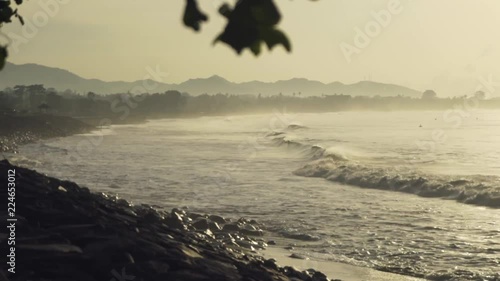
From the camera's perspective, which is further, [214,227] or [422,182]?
[422,182]

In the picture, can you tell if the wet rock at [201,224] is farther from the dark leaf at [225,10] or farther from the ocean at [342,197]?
the dark leaf at [225,10]

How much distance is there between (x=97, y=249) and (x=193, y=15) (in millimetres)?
5794

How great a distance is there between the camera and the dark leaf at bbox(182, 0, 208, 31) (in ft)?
7.89

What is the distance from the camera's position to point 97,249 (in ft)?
25.5

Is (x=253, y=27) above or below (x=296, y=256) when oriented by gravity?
above

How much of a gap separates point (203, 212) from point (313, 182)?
10.5 m

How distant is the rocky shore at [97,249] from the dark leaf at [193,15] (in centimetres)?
462

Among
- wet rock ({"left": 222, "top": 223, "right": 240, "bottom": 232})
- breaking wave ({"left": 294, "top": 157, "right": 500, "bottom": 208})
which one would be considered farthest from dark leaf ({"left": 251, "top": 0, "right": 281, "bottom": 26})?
breaking wave ({"left": 294, "top": 157, "right": 500, "bottom": 208})

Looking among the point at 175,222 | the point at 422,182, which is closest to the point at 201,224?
the point at 175,222

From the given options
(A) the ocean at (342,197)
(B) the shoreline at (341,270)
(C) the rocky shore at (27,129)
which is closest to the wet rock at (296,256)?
(B) the shoreline at (341,270)

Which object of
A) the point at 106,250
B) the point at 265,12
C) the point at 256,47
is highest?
the point at 265,12

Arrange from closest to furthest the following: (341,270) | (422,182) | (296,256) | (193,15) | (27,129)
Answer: (193,15), (341,270), (296,256), (422,182), (27,129)

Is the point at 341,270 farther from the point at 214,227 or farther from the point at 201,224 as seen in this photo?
the point at 201,224

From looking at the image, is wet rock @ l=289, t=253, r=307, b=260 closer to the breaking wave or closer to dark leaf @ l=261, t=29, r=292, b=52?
dark leaf @ l=261, t=29, r=292, b=52
